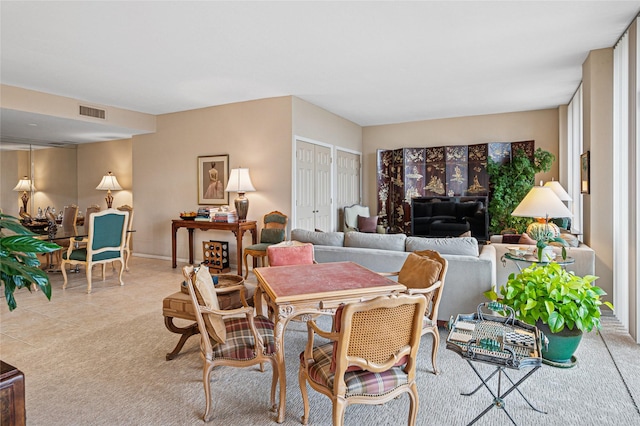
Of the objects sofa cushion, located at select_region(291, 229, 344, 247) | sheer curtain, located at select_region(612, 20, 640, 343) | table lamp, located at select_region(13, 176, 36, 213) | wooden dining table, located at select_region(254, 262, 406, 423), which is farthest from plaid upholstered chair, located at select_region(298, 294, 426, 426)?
table lamp, located at select_region(13, 176, 36, 213)

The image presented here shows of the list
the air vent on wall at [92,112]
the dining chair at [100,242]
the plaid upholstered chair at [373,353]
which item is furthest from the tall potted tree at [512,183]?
the air vent on wall at [92,112]

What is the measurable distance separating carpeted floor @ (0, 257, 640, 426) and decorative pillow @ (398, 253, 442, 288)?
61 cm

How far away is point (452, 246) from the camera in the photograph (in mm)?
3553

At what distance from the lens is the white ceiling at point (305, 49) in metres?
3.18

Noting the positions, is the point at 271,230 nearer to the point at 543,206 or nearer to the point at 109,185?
the point at 543,206

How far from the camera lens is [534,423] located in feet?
6.87

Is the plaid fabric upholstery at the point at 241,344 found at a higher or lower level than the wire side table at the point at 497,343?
lower

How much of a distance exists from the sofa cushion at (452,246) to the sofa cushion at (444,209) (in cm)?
380

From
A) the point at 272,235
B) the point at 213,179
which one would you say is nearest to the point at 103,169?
the point at 213,179

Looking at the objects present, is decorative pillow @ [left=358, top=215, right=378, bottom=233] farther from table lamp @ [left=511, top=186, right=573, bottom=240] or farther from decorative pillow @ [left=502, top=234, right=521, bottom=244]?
table lamp @ [left=511, top=186, right=573, bottom=240]

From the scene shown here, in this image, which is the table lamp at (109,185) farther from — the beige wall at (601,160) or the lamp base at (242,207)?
the beige wall at (601,160)

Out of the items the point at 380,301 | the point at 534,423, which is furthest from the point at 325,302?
the point at 534,423

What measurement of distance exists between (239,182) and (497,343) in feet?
15.5

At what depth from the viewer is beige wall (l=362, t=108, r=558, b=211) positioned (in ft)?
23.0
